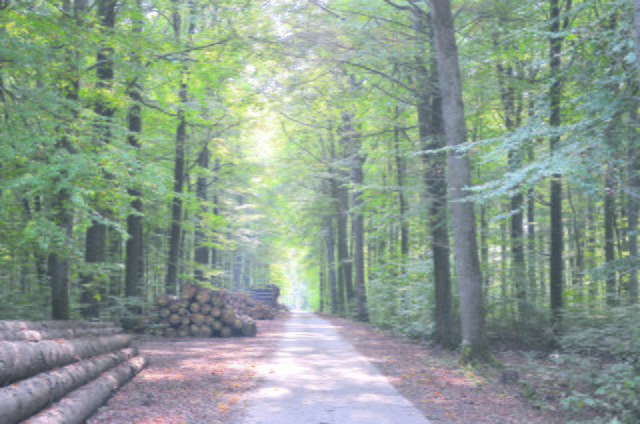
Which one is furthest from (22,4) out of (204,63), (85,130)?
(204,63)

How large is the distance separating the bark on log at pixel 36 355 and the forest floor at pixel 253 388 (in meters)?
0.86

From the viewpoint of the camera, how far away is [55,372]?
5941 mm

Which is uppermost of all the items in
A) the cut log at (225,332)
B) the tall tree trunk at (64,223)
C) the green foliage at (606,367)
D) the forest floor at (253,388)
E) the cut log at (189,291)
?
the tall tree trunk at (64,223)

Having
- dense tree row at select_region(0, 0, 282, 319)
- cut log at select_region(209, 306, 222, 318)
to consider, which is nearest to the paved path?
dense tree row at select_region(0, 0, 282, 319)

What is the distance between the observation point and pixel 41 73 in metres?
8.91

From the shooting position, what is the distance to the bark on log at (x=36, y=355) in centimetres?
493

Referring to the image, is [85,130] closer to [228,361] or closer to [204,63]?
[204,63]

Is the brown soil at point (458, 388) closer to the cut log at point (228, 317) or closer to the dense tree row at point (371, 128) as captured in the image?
the dense tree row at point (371, 128)

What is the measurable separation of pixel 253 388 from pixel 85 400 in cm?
271

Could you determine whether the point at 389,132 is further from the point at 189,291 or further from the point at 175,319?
the point at 175,319

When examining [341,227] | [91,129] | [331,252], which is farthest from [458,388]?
[331,252]

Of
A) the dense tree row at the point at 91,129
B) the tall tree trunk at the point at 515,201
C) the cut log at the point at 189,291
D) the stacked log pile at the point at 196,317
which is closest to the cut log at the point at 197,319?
the stacked log pile at the point at 196,317

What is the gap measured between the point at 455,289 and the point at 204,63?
32.8ft

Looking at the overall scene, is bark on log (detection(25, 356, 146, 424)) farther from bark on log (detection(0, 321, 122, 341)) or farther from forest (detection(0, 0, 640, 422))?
forest (detection(0, 0, 640, 422))
